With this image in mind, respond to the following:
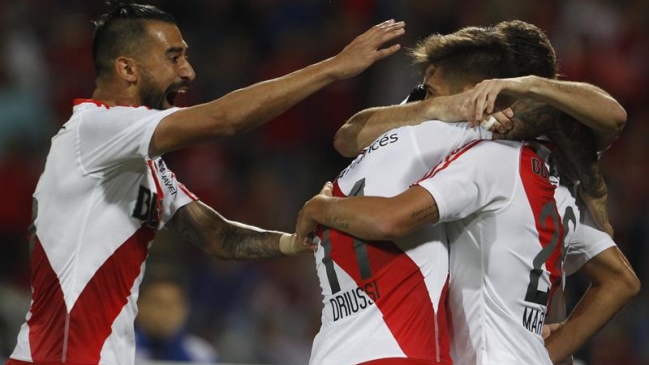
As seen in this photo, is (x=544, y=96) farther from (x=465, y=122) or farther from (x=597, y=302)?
(x=597, y=302)

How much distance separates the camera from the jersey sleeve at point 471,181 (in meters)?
3.44

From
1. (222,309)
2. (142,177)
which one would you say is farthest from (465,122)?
(222,309)

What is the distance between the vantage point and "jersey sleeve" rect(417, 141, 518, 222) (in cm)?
344

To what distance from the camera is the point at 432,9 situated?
31.2 ft

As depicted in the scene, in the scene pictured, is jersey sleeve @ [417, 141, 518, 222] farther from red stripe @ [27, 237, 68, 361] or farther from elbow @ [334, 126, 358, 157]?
red stripe @ [27, 237, 68, 361]

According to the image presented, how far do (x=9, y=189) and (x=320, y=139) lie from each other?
2.58 meters

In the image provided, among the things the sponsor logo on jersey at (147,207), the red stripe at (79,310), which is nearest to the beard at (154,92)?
the sponsor logo on jersey at (147,207)

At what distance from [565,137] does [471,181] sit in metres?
0.49

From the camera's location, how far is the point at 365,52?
389cm

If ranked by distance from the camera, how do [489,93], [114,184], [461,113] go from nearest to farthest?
[489,93]
[461,113]
[114,184]

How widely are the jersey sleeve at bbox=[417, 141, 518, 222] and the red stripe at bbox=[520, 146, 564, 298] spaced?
0.17ft

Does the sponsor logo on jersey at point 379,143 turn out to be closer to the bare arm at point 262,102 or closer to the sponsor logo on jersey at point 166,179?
the bare arm at point 262,102

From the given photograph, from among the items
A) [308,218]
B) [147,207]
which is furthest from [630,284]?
[147,207]

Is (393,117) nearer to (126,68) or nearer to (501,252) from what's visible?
(501,252)
